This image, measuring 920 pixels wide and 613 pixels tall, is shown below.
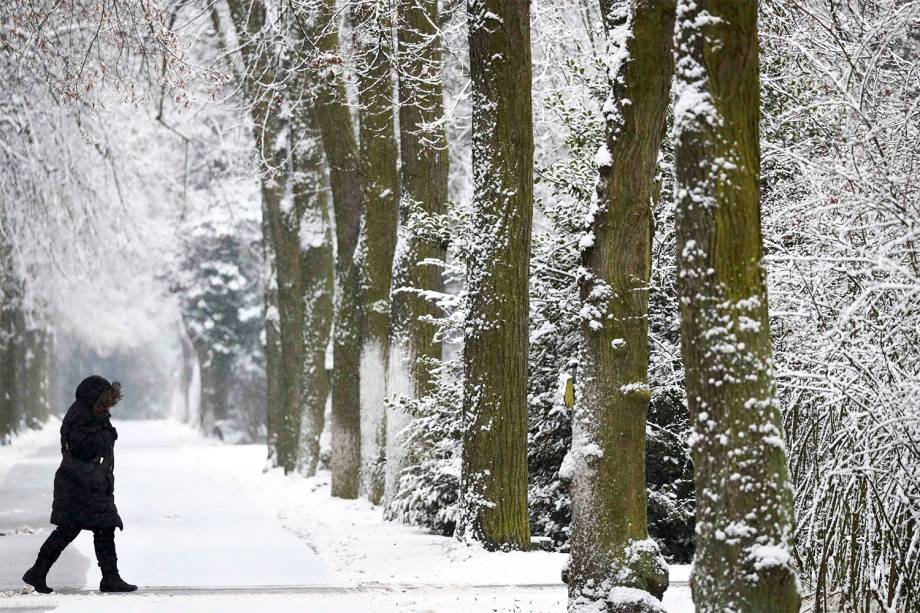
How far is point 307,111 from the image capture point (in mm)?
22266

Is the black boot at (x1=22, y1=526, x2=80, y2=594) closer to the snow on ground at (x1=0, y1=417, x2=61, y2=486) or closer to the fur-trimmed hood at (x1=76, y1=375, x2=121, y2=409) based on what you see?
the fur-trimmed hood at (x1=76, y1=375, x2=121, y2=409)

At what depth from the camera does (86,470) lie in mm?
10453

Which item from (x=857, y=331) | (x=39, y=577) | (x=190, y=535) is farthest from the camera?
(x=190, y=535)

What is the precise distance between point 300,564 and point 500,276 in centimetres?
330

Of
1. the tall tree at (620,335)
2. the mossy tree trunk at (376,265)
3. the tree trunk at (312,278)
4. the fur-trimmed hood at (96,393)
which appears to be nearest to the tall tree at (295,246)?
the tree trunk at (312,278)

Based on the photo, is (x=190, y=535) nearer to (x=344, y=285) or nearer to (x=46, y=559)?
(x=46, y=559)

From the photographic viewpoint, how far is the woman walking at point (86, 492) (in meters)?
10.4

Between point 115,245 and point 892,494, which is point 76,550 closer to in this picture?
point 892,494

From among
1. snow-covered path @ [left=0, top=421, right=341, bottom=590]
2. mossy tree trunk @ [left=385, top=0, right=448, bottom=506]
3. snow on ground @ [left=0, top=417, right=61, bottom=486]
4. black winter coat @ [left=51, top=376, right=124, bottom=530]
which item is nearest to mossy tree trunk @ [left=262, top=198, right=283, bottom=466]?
snow-covered path @ [left=0, top=421, right=341, bottom=590]

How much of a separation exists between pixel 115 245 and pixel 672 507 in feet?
67.1

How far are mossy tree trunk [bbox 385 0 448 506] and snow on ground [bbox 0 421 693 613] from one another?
1.64 metres

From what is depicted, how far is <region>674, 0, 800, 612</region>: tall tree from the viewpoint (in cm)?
624

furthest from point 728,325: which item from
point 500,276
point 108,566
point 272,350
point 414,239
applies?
point 272,350

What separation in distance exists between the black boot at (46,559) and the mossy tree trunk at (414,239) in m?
6.10
